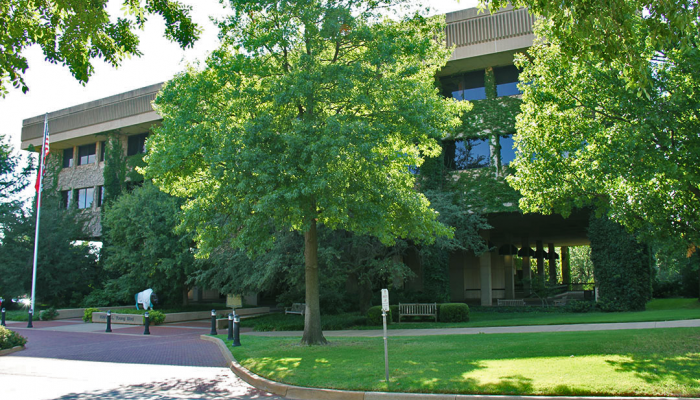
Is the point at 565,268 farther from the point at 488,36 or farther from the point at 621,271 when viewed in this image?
the point at 488,36

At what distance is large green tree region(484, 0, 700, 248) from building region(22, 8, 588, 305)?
6.19 m

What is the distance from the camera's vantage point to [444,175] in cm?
2778

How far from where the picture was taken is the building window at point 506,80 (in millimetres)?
27734

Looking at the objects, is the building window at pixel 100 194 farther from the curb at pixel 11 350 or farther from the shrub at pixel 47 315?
the curb at pixel 11 350

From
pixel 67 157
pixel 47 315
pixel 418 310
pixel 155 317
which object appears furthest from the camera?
pixel 67 157

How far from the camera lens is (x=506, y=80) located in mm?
27953

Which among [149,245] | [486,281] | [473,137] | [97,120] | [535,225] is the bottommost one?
[486,281]

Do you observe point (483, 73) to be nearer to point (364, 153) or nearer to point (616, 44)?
point (364, 153)

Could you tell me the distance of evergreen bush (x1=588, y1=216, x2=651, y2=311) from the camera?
2394 cm

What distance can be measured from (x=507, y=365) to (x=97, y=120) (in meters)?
38.3

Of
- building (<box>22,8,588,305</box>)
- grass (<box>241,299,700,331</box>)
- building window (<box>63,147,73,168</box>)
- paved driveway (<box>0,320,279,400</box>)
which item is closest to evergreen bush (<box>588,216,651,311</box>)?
grass (<box>241,299,700,331</box>)

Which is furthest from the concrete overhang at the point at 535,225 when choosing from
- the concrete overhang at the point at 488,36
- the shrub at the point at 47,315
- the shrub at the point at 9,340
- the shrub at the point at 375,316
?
the shrub at the point at 47,315

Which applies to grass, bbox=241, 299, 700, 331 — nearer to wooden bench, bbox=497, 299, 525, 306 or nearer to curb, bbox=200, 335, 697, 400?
wooden bench, bbox=497, 299, 525, 306

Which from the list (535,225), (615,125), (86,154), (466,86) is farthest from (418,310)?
(86,154)
